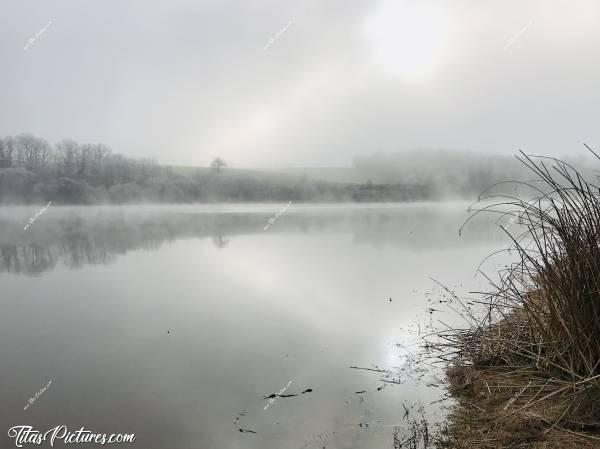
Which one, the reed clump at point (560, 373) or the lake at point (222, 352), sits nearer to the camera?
the reed clump at point (560, 373)

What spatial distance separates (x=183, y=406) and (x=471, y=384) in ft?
7.20

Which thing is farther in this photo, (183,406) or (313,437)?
(183,406)

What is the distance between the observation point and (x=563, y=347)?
2.62 metres

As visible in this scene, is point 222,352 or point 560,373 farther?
point 222,352

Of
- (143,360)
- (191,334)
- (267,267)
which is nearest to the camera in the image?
(143,360)

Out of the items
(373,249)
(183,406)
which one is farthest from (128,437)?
(373,249)

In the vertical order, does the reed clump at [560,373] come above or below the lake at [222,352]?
above

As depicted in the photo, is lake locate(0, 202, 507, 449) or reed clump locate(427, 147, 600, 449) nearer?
reed clump locate(427, 147, 600, 449)

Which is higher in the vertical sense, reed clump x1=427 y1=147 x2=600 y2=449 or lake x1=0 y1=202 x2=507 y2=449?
reed clump x1=427 y1=147 x2=600 y2=449

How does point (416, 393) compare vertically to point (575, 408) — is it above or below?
below

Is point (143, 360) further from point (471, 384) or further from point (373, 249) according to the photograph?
point (373, 249)

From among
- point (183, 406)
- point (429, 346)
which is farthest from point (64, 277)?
point (429, 346)

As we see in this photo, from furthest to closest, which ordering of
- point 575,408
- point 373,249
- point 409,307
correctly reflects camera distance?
1. point 373,249
2. point 409,307
3. point 575,408

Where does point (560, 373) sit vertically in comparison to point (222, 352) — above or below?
above
